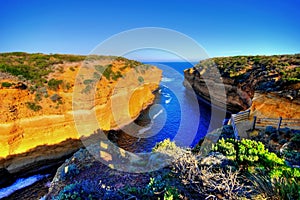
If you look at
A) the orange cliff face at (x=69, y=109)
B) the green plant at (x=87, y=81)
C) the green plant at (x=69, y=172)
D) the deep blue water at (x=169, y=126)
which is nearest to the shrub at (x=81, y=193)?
the green plant at (x=69, y=172)

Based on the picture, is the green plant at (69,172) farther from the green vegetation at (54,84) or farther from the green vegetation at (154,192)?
the green vegetation at (54,84)

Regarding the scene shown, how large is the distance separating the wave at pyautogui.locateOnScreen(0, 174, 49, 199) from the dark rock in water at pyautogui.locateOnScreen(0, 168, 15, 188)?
0.40m

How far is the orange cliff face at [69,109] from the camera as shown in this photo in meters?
13.9

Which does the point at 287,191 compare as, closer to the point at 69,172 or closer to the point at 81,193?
the point at 81,193

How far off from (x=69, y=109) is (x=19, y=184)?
7.35 meters

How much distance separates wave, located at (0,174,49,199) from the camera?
11285 mm

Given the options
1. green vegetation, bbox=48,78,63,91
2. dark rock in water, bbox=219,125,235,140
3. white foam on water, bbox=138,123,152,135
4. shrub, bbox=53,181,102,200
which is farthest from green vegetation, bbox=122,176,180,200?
green vegetation, bbox=48,78,63,91

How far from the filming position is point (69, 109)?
17219 millimetres

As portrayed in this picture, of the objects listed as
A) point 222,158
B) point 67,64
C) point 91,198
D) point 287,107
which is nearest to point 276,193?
point 222,158

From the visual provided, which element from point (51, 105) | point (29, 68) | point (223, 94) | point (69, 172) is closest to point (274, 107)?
point (69, 172)

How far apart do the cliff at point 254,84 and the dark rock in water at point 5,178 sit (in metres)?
19.9

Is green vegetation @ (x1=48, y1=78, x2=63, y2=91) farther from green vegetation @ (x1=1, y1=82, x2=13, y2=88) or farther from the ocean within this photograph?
the ocean

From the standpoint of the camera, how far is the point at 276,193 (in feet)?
9.91

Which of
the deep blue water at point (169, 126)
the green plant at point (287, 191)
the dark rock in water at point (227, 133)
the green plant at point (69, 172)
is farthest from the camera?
the deep blue water at point (169, 126)
